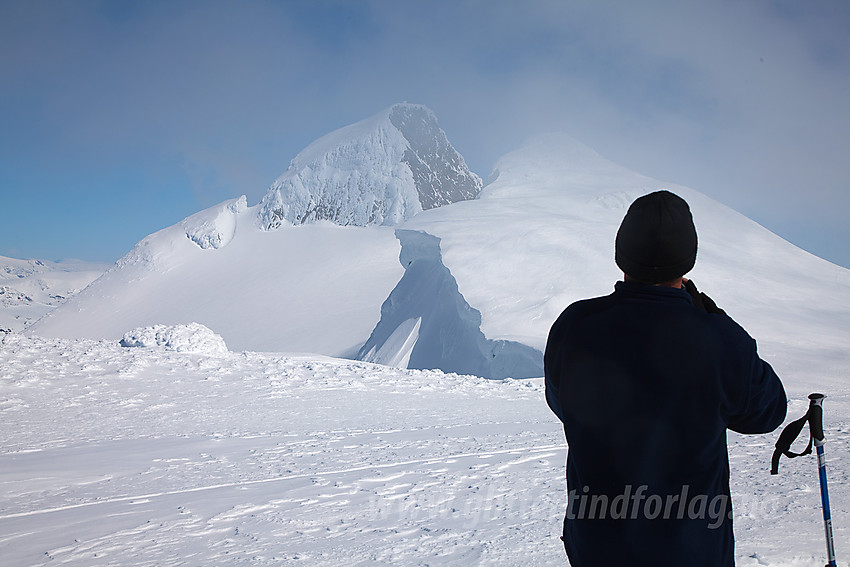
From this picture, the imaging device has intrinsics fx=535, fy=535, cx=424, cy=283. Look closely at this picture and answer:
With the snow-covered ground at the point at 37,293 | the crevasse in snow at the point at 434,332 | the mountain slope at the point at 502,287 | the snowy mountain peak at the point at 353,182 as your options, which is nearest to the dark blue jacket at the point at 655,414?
the mountain slope at the point at 502,287

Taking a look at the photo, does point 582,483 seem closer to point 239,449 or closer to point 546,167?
point 239,449

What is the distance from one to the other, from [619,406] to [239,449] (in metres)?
5.11

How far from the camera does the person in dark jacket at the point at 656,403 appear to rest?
1243 millimetres

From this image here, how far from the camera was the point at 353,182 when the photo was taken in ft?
Answer: 167

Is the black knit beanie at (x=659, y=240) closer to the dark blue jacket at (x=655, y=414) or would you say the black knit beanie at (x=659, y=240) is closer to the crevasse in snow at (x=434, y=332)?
the dark blue jacket at (x=655, y=414)

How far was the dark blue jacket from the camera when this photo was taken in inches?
48.9

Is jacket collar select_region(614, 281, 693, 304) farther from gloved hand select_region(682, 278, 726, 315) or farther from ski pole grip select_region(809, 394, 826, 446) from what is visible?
ski pole grip select_region(809, 394, 826, 446)

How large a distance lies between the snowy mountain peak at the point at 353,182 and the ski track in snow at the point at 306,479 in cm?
4298

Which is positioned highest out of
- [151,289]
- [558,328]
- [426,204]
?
[426,204]

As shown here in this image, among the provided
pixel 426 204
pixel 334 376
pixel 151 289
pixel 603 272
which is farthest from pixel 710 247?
pixel 151 289

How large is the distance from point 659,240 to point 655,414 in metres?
0.43

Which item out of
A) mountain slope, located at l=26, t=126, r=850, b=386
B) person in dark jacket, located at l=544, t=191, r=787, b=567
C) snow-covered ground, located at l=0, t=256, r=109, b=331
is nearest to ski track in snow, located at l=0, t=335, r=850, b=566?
person in dark jacket, located at l=544, t=191, r=787, b=567

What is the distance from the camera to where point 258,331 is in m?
36.9

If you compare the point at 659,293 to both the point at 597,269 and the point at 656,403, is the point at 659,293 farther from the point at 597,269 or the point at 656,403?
the point at 597,269
